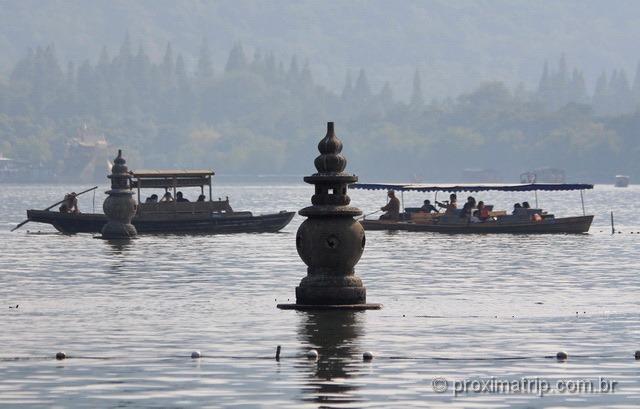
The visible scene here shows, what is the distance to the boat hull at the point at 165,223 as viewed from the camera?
78.2 m

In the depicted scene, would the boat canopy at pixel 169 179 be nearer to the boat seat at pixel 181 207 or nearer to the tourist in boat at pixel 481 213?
the boat seat at pixel 181 207

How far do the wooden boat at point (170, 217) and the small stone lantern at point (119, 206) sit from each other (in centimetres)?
534

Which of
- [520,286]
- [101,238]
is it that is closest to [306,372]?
[520,286]

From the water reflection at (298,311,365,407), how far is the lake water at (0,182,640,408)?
0.04 metres

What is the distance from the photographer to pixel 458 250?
6438 centimetres

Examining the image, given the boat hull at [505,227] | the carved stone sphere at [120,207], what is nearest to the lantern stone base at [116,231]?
the carved stone sphere at [120,207]

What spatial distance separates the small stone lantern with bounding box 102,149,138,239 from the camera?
70.9 m

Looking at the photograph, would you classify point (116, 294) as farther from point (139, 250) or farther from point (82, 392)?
point (139, 250)

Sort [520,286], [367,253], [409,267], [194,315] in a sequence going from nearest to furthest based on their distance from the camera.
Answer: [194,315] → [520,286] → [409,267] → [367,253]

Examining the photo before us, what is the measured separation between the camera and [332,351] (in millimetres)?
28484

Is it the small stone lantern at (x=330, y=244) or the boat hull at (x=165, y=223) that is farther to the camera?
the boat hull at (x=165, y=223)

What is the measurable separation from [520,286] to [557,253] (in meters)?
17.9

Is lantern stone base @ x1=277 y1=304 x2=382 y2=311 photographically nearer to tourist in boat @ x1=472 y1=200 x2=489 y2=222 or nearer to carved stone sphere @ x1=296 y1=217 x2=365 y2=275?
carved stone sphere @ x1=296 y1=217 x2=365 y2=275

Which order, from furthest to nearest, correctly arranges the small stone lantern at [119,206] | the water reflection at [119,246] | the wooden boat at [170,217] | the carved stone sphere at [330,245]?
1. the wooden boat at [170,217]
2. the small stone lantern at [119,206]
3. the water reflection at [119,246]
4. the carved stone sphere at [330,245]
